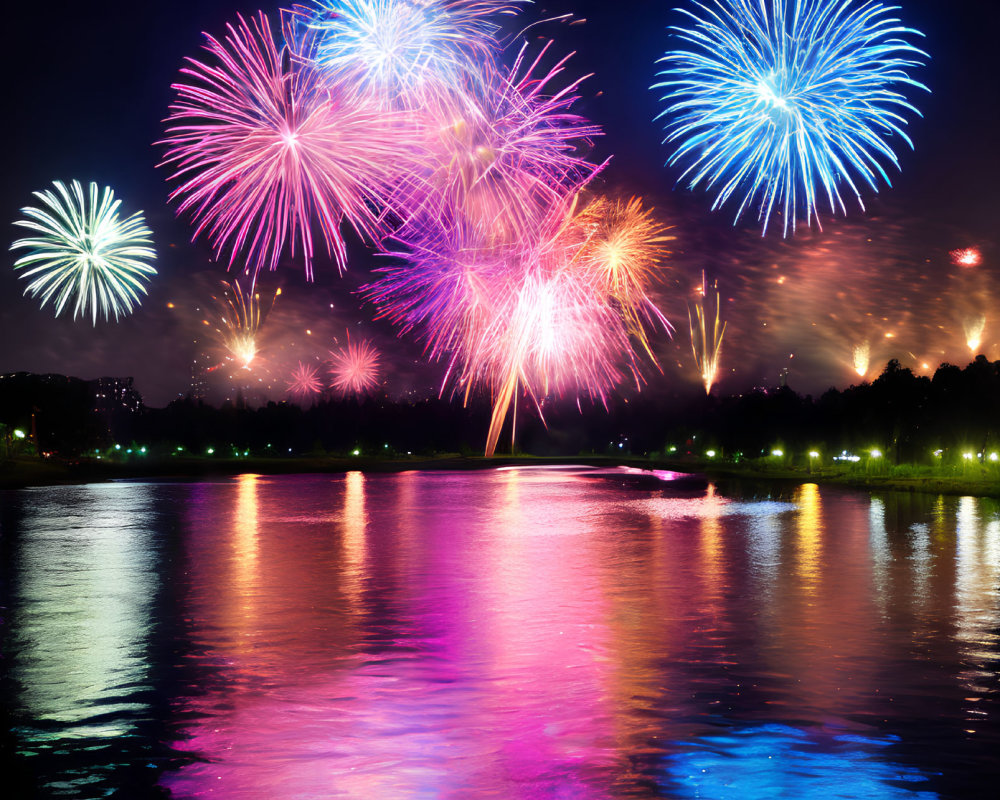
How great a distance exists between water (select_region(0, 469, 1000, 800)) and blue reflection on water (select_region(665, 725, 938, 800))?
28mm

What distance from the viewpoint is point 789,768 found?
720 cm

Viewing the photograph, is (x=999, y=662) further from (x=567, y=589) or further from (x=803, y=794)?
(x=567, y=589)

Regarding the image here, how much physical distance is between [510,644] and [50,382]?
109m

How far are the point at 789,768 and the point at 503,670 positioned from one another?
395 cm

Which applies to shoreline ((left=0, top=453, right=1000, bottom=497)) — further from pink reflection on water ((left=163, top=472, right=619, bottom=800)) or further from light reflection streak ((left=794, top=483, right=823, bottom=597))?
pink reflection on water ((left=163, top=472, right=619, bottom=800))

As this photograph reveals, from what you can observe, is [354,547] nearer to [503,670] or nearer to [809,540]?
[809,540]

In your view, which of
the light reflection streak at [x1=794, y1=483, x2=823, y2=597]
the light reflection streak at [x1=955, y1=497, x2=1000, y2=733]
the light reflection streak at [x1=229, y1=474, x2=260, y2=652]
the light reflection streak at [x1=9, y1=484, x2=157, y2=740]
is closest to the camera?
the light reflection streak at [x1=9, y1=484, x2=157, y2=740]

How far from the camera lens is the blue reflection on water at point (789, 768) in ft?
22.1

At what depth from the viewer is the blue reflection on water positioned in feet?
22.1

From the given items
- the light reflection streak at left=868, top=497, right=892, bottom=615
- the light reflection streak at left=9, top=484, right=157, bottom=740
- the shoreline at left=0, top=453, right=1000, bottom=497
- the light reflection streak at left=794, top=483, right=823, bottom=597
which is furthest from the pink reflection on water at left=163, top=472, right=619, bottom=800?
the shoreline at left=0, top=453, right=1000, bottom=497

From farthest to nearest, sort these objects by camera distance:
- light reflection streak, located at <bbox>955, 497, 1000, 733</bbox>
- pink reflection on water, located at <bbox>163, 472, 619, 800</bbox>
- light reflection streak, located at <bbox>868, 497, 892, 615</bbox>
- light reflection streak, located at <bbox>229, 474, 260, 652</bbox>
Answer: light reflection streak, located at <bbox>868, 497, 892, 615</bbox> → light reflection streak, located at <bbox>229, 474, 260, 652</bbox> → light reflection streak, located at <bbox>955, 497, 1000, 733</bbox> → pink reflection on water, located at <bbox>163, 472, 619, 800</bbox>

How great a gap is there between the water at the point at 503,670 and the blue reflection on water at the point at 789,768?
1.1 inches

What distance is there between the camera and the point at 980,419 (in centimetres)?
6612

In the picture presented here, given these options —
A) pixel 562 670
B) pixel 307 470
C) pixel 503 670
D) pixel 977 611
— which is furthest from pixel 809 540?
pixel 307 470
